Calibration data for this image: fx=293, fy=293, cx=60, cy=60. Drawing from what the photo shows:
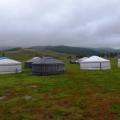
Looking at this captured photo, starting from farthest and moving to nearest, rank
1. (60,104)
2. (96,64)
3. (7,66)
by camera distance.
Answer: (96,64)
(7,66)
(60,104)

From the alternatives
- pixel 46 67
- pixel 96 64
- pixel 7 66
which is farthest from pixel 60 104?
pixel 96 64

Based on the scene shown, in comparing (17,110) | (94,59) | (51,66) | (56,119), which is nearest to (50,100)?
(17,110)

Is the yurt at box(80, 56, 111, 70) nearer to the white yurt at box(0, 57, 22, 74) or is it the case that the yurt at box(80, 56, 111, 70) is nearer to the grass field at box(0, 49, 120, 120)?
the white yurt at box(0, 57, 22, 74)

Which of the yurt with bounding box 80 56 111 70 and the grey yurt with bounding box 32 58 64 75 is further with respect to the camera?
the yurt with bounding box 80 56 111 70

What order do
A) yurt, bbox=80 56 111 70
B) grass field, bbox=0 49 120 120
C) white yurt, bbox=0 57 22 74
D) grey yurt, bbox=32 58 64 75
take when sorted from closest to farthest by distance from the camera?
grass field, bbox=0 49 120 120 → grey yurt, bbox=32 58 64 75 → white yurt, bbox=0 57 22 74 → yurt, bbox=80 56 111 70

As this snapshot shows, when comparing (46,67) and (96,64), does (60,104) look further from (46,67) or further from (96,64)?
(96,64)

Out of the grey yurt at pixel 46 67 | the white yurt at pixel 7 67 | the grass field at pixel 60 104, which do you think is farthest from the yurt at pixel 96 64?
the grass field at pixel 60 104

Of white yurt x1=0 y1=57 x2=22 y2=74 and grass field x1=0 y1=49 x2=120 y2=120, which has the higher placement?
white yurt x1=0 y1=57 x2=22 y2=74

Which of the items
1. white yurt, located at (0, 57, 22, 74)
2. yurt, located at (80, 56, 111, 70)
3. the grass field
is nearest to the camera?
the grass field

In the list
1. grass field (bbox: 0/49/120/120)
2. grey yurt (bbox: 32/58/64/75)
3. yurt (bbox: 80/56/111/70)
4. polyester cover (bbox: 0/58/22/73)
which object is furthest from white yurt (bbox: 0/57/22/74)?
grass field (bbox: 0/49/120/120)

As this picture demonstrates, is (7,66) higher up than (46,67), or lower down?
higher up

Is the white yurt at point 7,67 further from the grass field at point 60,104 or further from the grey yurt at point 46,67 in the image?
the grass field at point 60,104

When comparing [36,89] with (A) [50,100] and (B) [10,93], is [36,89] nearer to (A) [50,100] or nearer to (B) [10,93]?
(B) [10,93]

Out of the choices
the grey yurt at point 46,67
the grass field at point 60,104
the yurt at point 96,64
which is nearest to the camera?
the grass field at point 60,104
